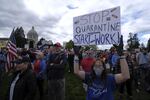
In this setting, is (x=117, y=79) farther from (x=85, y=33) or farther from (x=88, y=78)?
(x=85, y=33)

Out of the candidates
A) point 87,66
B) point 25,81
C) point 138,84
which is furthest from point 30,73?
point 138,84

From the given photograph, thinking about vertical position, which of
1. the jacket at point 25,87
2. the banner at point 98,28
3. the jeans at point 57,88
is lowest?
the jeans at point 57,88

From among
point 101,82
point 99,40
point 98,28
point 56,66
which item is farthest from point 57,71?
point 101,82

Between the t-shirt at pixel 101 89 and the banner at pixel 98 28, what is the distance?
6.40 feet

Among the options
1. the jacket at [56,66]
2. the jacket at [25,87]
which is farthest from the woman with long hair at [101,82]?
the jacket at [56,66]

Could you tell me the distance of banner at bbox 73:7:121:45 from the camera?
279 inches

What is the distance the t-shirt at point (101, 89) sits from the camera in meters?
5.12

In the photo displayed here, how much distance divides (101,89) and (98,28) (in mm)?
2713

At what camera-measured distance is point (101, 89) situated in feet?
16.8

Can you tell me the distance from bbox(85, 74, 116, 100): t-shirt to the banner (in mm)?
1952

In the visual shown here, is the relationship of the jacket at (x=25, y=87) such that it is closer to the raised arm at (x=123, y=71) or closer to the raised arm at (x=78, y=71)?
the raised arm at (x=78, y=71)

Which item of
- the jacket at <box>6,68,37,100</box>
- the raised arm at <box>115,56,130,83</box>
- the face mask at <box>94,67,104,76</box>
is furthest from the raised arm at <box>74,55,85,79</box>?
the jacket at <box>6,68,37,100</box>

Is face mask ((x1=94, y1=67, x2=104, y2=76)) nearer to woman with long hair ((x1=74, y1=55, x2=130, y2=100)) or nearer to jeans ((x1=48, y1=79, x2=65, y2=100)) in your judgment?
woman with long hair ((x1=74, y1=55, x2=130, y2=100))

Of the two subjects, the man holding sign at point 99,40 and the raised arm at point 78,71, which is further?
the raised arm at point 78,71
